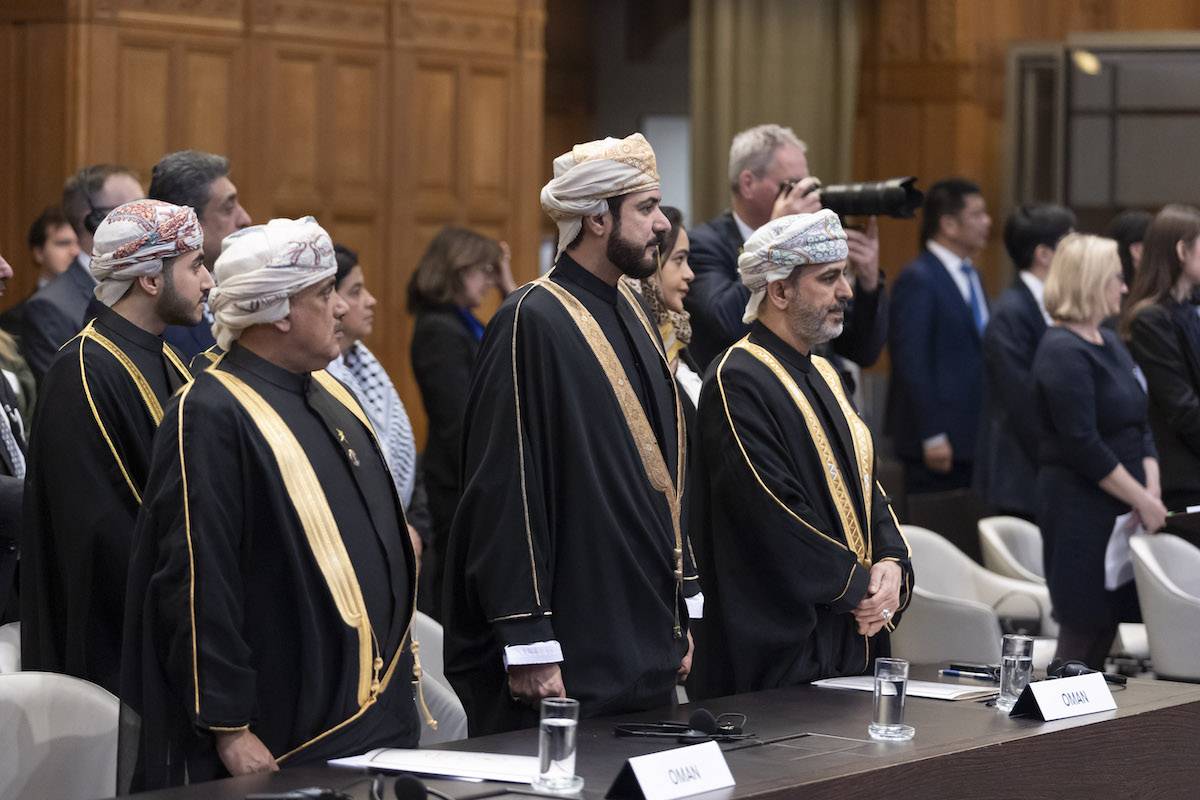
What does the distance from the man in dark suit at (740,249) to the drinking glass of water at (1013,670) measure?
149cm

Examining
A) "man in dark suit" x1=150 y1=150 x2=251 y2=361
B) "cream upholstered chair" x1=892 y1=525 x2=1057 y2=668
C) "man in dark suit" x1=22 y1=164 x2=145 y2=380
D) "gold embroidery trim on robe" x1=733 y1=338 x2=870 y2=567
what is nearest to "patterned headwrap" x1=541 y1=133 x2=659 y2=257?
"gold embroidery trim on robe" x1=733 y1=338 x2=870 y2=567

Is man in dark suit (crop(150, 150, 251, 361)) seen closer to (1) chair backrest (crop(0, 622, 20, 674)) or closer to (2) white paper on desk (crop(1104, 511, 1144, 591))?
(1) chair backrest (crop(0, 622, 20, 674))

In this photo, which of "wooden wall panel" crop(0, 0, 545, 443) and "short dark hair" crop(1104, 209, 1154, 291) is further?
"short dark hair" crop(1104, 209, 1154, 291)

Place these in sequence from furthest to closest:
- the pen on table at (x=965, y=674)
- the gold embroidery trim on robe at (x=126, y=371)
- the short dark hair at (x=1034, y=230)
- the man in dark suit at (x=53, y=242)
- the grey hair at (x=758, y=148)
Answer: the short dark hair at (x=1034, y=230) → the man in dark suit at (x=53, y=242) → the grey hair at (x=758, y=148) → the pen on table at (x=965, y=674) → the gold embroidery trim on robe at (x=126, y=371)

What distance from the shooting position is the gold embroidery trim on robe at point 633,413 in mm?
3428

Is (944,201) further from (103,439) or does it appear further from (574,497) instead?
(103,439)

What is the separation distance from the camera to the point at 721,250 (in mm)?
4801

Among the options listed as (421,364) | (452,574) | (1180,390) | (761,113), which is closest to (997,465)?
(1180,390)

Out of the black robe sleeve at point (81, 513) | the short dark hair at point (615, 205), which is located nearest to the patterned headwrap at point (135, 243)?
the black robe sleeve at point (81, 513)

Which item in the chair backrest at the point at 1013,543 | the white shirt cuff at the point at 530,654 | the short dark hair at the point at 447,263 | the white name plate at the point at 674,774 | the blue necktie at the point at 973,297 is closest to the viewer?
the white name plate at the point at 674,774

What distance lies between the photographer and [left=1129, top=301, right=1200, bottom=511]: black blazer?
5.72 m

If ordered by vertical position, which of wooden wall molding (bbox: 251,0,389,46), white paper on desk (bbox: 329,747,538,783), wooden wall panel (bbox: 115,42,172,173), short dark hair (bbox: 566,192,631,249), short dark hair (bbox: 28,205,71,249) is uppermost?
wooden wall molding (bbox: 251,0,389,46)

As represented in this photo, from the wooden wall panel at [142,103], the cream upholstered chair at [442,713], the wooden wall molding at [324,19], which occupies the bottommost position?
the cream upholstered chair at [442,713]

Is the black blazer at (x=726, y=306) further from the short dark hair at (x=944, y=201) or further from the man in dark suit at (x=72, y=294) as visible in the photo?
the short dark hair at (x=944, y=201)
